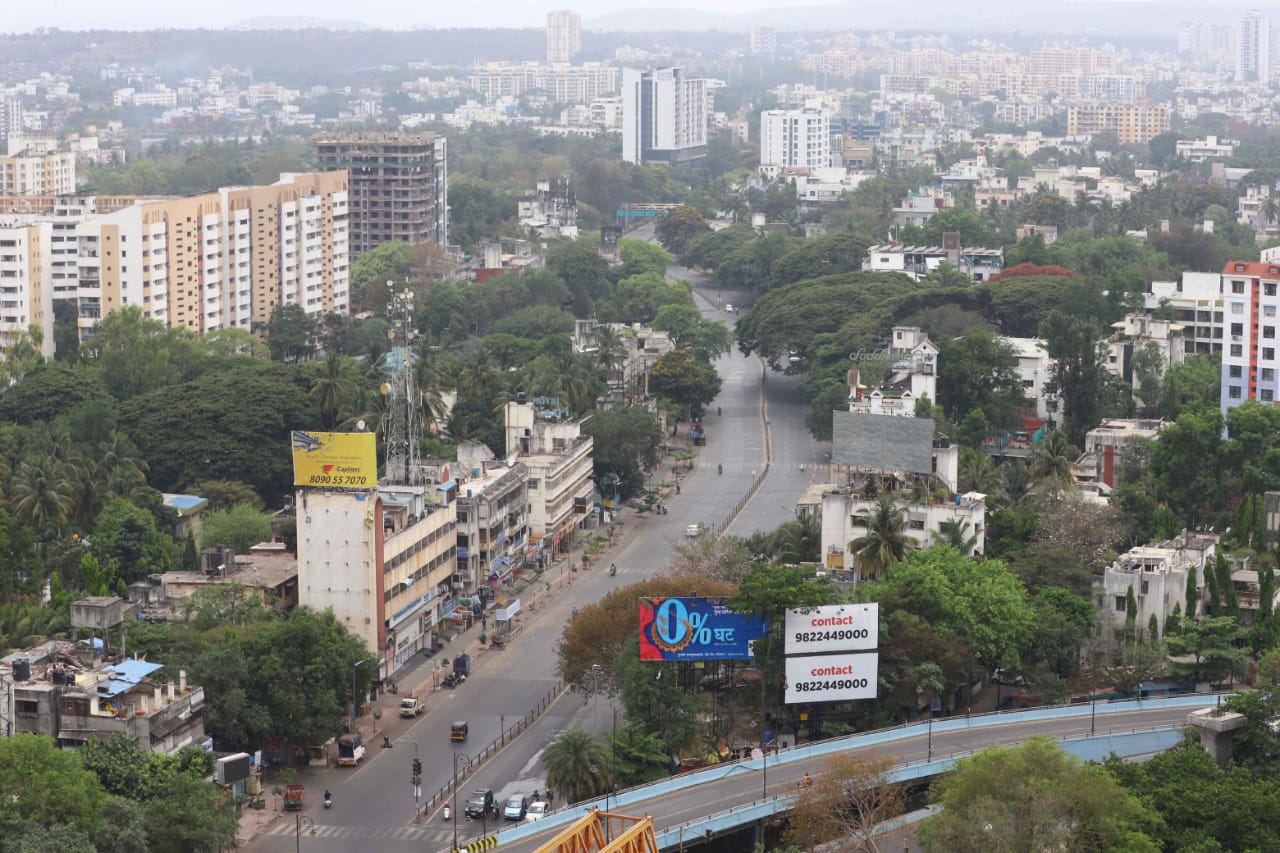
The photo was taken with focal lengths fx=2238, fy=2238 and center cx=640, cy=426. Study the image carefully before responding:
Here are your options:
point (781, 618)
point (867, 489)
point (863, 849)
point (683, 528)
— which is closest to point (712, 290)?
point (683, 528)

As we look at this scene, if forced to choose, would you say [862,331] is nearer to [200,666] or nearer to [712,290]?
[712,290]

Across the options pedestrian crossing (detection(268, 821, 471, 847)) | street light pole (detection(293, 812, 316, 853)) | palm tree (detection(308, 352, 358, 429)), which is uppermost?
palm tree (detection(308, 352, 358, 429))

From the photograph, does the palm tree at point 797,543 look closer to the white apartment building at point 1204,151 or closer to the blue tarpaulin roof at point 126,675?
the blue tarpaulin roof at point 126,675

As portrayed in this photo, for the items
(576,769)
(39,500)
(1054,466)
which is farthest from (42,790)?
(1054,466)

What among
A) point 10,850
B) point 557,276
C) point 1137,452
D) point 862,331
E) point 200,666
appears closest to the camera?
point 10,850

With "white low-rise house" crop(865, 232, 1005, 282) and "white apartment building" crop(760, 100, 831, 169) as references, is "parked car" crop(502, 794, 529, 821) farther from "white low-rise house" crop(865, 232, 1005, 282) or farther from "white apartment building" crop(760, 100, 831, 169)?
"white apartment building" crop(760, 100, 831, 169)

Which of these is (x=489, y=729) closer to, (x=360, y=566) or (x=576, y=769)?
(x=360, y=566)

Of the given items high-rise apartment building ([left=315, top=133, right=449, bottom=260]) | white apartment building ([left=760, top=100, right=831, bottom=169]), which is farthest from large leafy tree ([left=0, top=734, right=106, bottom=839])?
white apartment building ([left=760, top=100, right=831, bottom=169])
